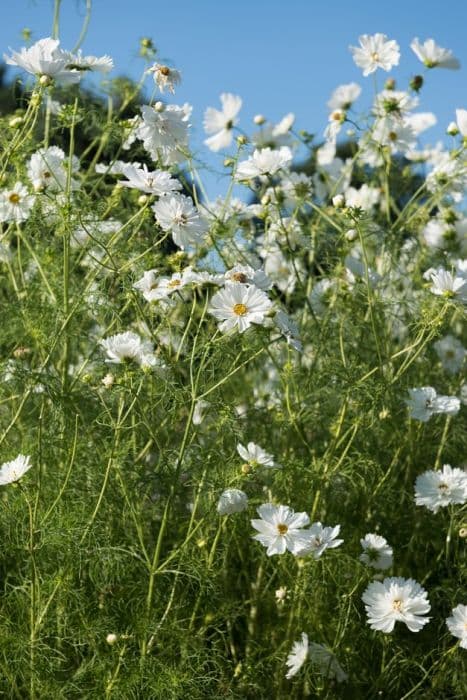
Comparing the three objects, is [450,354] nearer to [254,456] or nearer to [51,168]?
[254,456]

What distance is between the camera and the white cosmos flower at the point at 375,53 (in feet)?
10.00

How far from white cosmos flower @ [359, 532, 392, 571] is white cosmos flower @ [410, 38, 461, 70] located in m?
1.43

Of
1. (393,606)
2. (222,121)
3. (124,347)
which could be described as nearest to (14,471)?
(124,347)

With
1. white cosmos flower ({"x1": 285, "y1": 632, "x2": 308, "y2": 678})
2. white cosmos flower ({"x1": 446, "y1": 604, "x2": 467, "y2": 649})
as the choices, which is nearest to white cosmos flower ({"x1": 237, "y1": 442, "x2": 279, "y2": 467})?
white cosmos flower ({"x1": 285, "y1": 632, "x2": 308, "y2": 678})

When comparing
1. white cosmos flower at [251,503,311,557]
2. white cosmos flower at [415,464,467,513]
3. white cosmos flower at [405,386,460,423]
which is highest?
white cosmos flower at [405,386,460,423]

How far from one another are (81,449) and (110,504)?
15cm

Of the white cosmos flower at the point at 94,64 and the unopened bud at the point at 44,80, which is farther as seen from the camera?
the white cosmos flower at the point at 94,64

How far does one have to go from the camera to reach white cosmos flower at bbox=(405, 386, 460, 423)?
255 centimetres

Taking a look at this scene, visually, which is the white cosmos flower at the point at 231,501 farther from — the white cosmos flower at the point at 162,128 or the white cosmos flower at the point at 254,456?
the white cosmos flower at the point at 162,128

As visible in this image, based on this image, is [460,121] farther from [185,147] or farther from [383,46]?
[185,147]

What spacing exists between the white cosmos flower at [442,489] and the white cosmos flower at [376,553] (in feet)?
0.52

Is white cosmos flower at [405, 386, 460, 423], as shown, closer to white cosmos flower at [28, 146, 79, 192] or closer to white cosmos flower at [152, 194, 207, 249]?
white cosmos flower at [152, 194, 207, 249]

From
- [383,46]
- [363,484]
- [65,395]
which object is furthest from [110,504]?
[383,46]

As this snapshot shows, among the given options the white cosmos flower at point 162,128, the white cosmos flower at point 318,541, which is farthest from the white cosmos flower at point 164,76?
the white cosmos flower at point 318,541
